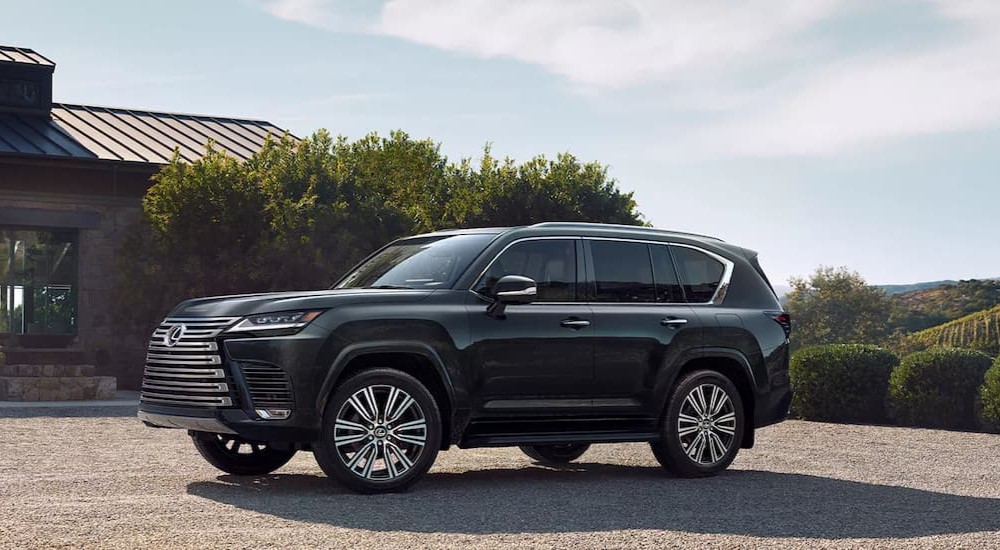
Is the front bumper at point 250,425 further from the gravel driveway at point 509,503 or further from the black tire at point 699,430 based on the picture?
the black tire at point 699,430

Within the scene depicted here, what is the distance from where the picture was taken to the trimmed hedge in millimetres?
18969

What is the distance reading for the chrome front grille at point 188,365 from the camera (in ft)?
31.1

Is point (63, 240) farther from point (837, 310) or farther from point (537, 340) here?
point (837, 310)

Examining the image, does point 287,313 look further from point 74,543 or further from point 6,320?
point 6,320

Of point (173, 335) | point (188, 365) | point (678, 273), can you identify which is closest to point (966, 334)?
point (678, 273)

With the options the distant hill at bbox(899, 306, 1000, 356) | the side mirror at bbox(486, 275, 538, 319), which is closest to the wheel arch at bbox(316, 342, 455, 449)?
the side mirror at bbox(486, 275, 538, 319)

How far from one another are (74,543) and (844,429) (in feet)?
40.9

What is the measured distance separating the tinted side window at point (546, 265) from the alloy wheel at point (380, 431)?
139 centimetres

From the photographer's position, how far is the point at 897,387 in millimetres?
18469

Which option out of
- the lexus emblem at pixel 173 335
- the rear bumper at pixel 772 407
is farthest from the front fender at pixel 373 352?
the rear bumper at pixel 772 407

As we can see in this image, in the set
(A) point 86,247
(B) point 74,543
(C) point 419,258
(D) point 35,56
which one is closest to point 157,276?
(A) point 86,247

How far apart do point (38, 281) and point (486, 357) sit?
20.6 metres

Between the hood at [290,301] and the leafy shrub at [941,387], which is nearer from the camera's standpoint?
the hood at [290,301]

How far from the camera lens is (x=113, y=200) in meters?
28.5
